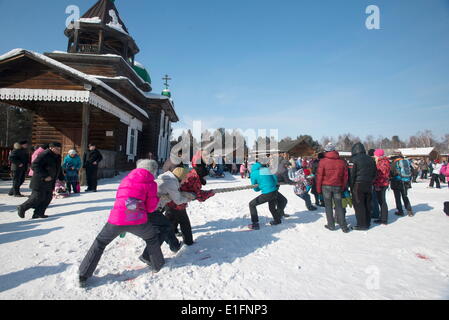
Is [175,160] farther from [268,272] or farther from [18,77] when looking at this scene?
[18,77]

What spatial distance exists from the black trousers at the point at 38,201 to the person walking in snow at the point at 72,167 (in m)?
2.53

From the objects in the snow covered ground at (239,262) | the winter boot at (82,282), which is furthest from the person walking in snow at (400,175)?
the winter boot at (82,282)

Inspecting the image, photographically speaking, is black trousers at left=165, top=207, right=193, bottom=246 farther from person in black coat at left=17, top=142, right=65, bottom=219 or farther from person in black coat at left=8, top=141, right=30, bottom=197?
person in black coat at left=8, top=141, right=30, bottom=197

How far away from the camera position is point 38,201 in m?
4.75

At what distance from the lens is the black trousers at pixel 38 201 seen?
4650mm

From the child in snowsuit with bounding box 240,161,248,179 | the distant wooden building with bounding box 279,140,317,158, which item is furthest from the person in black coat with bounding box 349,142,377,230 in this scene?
the distant wooden building with bounding box 279,140,317,158

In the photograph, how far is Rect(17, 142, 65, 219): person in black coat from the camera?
468 cm

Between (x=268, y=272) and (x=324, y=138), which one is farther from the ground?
(x=324, y=138)

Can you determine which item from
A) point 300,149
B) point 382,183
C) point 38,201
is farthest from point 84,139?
point 300,149

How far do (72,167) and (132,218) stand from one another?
6153 mm

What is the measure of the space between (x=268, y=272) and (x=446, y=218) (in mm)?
5938

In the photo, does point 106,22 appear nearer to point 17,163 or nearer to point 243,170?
point 17,163
